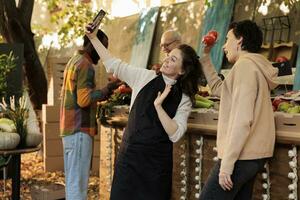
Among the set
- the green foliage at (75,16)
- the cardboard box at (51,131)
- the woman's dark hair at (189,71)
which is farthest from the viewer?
the green foliage at (75,16)

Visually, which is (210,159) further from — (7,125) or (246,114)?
(7,125)

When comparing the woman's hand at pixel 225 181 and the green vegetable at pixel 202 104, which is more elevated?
the green vegetable at pixel 202 104

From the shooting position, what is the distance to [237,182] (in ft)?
8.43

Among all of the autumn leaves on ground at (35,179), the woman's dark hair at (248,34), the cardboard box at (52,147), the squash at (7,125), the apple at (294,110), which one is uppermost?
the woman's dark hair at (248,34)

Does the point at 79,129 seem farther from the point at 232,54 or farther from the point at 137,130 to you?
the point at 232,54

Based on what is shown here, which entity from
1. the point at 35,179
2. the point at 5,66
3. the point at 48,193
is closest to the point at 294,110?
the point at 48,193

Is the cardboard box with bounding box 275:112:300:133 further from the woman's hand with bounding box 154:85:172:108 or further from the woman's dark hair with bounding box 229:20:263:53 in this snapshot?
the woman's hand with bounding box 154:85:172:108

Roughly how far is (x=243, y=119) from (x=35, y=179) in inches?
198

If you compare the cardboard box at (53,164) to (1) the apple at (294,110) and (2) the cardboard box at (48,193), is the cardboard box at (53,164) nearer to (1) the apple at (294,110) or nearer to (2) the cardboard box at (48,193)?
(2) the cardboard box at (48,193)

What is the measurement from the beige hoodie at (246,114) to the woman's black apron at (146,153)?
1.63ft

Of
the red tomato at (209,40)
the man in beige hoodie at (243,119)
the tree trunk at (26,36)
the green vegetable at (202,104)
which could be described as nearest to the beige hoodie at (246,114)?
the man in beige hoodie at (243,119)

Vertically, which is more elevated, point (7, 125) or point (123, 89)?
point (123, 89)

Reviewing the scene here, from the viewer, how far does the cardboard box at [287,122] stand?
281 centimetres

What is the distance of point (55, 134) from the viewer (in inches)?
284
